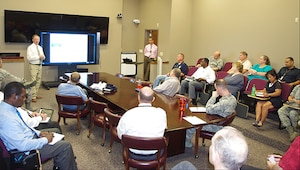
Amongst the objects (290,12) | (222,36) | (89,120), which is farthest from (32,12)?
(290,12)

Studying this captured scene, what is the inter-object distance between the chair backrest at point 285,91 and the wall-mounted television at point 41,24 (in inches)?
241

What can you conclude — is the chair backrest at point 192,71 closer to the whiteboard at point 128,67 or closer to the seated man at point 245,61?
the seated man at point 245,61

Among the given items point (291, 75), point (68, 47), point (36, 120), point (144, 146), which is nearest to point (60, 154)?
point (36, 120)

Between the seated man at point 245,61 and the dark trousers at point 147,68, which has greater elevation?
the seated man at point 245,61

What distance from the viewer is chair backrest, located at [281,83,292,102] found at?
6.14m

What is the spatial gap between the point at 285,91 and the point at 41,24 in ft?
23.0

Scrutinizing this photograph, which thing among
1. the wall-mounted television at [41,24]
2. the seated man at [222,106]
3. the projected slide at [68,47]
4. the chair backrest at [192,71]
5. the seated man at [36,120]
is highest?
the wall-mounted television at [41,24]

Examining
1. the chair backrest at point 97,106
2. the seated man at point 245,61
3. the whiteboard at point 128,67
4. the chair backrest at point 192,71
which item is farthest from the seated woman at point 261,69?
the whiteboard at point 128,67

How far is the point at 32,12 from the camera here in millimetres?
8531

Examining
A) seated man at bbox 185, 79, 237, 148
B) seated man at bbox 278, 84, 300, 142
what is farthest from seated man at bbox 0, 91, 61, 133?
seated man at bbox 278, 84, 300, 142

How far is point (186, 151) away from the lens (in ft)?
14.5

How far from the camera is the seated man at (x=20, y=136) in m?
2.76

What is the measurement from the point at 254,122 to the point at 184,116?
2951 mm

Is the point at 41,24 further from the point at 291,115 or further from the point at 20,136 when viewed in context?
the point at 291,115
